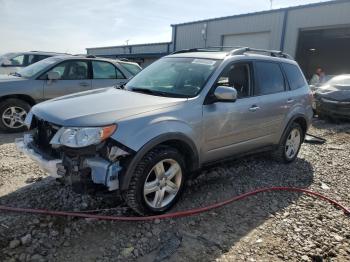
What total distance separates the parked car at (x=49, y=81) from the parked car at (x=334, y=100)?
20.1 ft

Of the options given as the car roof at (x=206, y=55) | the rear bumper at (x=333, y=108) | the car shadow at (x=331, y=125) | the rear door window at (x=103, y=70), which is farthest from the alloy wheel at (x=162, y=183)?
the rear bumper at (x=333, y=108)

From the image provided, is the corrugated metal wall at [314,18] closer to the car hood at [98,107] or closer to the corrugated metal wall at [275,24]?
the corrugated metal wall at [275,24]

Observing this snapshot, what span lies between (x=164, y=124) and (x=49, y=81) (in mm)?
4792

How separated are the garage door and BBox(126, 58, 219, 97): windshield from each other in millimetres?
15289

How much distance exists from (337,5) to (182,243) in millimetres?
15817

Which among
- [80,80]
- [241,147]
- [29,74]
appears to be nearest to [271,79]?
[241,147]

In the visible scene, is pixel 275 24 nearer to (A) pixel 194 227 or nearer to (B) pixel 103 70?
(B) pixel 103 70

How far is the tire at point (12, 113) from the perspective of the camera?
687 cm

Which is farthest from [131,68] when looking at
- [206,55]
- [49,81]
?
[206,55]

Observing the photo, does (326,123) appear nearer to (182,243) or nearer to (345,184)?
(345,184)

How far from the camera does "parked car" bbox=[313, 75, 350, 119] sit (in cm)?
1033

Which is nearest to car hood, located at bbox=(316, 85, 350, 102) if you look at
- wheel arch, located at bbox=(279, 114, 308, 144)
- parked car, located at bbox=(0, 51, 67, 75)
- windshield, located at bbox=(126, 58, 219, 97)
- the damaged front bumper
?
wheel arch, located at bbox=(279, 114, 308, 144)

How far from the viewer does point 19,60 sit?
11820 mm

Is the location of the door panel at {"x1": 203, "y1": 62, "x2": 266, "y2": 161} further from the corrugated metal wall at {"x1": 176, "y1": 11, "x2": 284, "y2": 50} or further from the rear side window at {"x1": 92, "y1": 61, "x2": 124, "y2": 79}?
the corrugated metal wall at {"x1": 176, "y1": 11, "x2": 284, "y2": 50}
